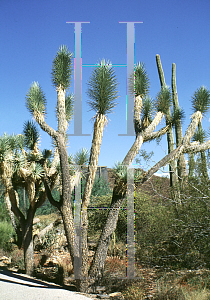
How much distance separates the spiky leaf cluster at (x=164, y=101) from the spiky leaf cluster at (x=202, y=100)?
2.77 feet

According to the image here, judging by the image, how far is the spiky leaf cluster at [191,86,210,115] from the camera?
→ 7395 mm

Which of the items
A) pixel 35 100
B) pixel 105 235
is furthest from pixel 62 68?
pixel 105 235

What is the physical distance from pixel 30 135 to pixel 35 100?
1627 millimetres

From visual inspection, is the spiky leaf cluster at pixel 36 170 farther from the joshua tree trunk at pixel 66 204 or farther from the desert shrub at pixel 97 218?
the desert shrub at pixel 97 218

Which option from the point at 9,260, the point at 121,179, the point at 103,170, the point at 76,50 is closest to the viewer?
the point at 121,179

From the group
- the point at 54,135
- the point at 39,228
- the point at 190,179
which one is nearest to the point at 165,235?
the point at 190,179

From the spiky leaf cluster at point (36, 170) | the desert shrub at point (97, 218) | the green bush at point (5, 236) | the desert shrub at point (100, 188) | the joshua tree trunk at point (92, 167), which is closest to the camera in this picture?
the joshua tree trunk at point (92, 167)

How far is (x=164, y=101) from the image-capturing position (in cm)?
692

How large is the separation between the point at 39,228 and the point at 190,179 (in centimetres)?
659

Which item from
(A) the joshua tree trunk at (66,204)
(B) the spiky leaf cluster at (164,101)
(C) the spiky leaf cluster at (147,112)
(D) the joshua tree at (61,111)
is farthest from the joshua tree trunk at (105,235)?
(B) the spiky leaf cluster at (164,101)

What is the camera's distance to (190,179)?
641 centimetres

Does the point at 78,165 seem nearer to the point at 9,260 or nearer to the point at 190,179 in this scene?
the point at 190,179

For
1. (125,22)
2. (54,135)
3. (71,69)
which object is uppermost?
(125,22)

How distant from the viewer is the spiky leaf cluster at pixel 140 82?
666 cm
